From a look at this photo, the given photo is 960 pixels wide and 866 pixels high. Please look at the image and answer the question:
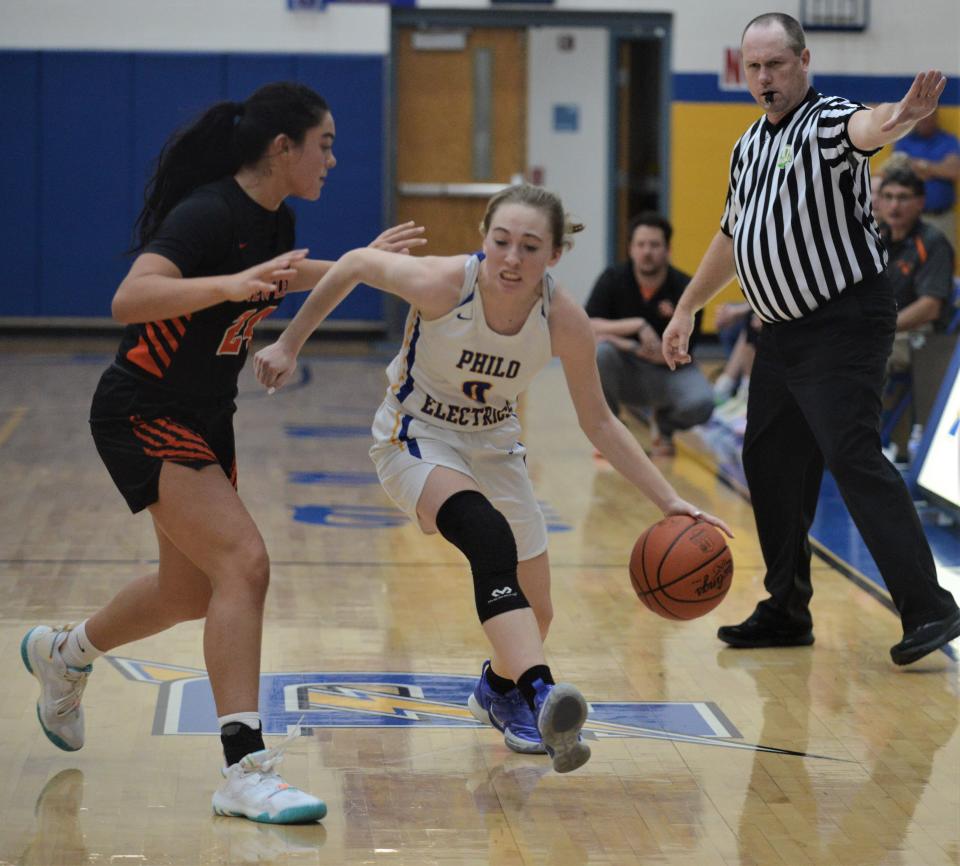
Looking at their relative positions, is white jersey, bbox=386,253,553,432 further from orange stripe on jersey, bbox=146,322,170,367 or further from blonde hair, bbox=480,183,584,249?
orange stripe on jersey, bbox=146,322,170,367

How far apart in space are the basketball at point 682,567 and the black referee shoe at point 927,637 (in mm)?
777

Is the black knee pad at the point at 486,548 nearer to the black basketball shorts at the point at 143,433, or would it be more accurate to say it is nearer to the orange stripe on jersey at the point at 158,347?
the black basketball shorts at the point at 143,433

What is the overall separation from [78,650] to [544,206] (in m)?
1.60

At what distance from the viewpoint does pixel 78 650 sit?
3.73 m

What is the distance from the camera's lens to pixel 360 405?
10.4 meters

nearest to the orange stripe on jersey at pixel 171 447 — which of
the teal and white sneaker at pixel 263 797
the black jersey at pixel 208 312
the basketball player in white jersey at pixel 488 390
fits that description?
the black jersey at pixel 208 312

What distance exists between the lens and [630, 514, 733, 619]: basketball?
12.9 ft

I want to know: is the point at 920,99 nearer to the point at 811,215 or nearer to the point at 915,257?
the point at 811,215

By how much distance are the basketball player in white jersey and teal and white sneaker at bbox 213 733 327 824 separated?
0.55 m

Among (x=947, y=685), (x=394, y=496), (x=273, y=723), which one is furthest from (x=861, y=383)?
(x=273, y=723)

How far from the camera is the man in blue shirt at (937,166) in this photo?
12836 millimetres

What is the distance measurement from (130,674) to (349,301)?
9761 millimetres

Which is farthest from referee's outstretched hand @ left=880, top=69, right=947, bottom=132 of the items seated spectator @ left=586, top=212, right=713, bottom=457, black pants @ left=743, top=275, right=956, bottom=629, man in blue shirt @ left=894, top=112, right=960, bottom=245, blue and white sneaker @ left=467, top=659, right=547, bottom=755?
man in blue shirt @ left=894, top=112, right=960, bottom=245

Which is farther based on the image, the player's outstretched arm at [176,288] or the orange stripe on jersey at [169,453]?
the orange stripe on jersey at [169,453]
